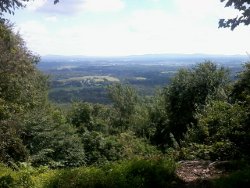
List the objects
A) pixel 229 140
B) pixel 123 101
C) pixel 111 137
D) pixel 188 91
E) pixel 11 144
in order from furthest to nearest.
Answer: pixel 123 101 → pixel 188 91 → pixel 111 137 → pixel 11 144 → pixel 229 140

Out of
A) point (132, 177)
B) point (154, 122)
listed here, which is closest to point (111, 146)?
point (154, 122)

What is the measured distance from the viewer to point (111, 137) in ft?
104

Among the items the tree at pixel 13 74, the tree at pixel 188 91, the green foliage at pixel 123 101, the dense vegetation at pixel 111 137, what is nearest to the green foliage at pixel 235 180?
the dense vegetation at pixel 111 137

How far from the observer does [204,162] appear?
10094mm

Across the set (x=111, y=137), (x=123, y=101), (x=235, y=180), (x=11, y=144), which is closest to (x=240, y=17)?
(x=235, y=180)

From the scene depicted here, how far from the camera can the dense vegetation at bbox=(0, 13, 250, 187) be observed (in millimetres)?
8547

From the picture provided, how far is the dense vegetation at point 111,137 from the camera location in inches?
336

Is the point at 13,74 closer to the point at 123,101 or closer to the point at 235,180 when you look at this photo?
the point at 235,180

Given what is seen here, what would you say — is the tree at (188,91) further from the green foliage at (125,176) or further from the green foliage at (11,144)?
the green foliage at (125,176)

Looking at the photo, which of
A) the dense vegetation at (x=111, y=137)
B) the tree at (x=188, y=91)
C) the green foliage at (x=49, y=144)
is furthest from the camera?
the tree at (x=188, y=91)

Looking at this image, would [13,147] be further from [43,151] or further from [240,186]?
[240,186]

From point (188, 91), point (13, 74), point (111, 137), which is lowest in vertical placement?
point (111, 137)

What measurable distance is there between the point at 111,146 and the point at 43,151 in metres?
9.93

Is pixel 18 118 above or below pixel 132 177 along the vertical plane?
Answer: below
